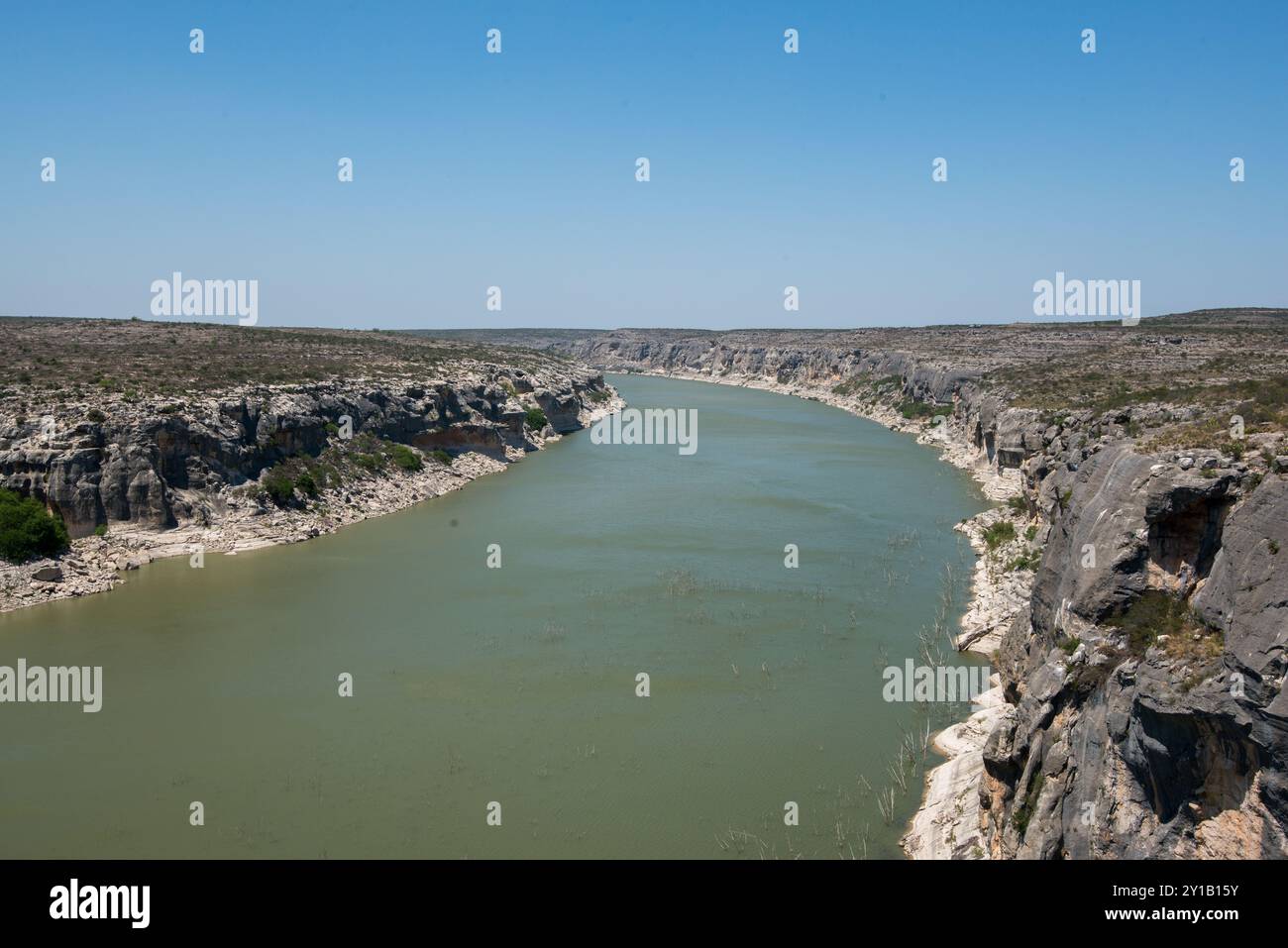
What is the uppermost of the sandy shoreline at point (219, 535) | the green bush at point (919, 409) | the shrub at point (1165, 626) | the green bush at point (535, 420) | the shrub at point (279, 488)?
the green bush at point (919, 409)

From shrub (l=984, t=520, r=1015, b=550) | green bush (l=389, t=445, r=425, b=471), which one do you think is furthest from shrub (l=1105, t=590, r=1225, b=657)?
green bush (l=389, t=445, r=425, b=471)

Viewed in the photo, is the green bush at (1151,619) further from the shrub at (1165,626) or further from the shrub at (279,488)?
the shrub at (279,488)

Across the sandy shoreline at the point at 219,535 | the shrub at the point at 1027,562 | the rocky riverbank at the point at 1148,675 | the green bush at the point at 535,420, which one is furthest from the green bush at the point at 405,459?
the rocky riverbank at the point at 1148,675

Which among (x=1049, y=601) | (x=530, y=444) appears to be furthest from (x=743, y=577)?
(x=530, y=444)

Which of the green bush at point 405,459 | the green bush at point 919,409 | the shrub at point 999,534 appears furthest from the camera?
the green bush at point 919,409

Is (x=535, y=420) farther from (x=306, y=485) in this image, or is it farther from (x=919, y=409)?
(x=919, y=409)

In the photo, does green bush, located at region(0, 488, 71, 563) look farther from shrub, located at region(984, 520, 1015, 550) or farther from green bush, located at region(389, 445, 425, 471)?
shrub, located at region(984, 520, 1015, 550)
